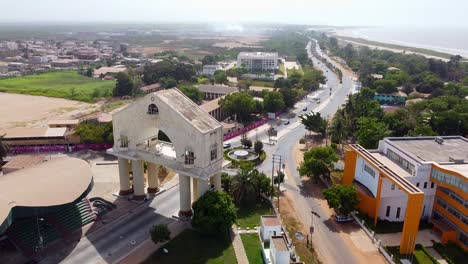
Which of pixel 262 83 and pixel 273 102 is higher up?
pixel 273 102

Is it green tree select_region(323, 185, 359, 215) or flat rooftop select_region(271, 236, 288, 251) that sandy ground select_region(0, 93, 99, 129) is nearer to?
flat rooftop select_region(271, 236, 288, 251)

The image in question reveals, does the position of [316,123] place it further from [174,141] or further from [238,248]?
[238,248]

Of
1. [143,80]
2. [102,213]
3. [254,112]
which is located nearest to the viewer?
[102,213]

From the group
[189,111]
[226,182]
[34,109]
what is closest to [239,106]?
[226,182]

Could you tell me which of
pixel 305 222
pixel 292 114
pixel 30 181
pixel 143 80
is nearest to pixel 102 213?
pixel 30 181

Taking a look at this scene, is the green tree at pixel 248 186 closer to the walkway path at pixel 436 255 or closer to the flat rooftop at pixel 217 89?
the walkway path at pixel 436 255

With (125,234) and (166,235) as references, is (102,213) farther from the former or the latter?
(166,235)

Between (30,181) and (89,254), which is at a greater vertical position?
(30,181)
